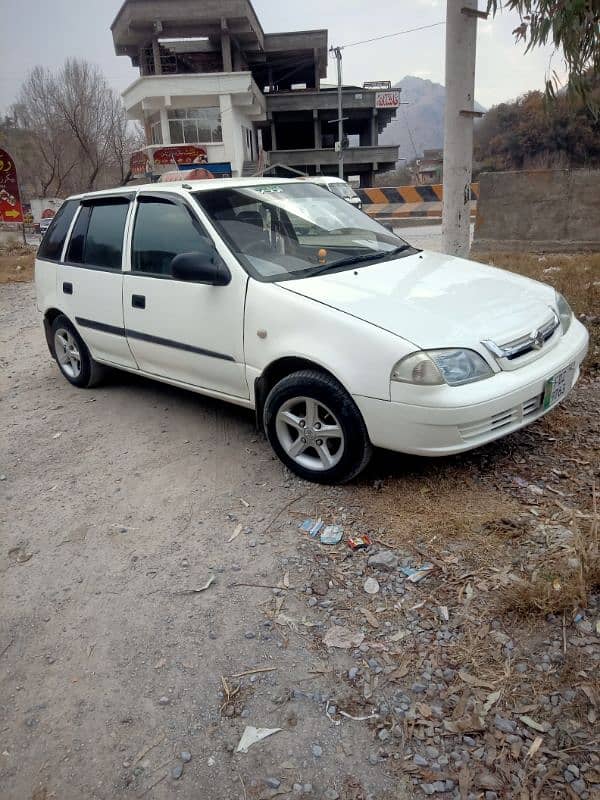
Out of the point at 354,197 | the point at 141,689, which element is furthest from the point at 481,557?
the point at 354,197

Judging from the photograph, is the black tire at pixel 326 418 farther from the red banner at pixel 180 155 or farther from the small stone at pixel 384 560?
the red banner at pixel 180 155

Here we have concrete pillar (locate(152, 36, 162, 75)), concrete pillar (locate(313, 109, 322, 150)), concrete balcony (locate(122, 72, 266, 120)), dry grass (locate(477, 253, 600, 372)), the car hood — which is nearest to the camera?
the car hood

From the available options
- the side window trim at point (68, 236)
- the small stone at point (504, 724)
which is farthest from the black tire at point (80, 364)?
the small stone at point (504, 724)

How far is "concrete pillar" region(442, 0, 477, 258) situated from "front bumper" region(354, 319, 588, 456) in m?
3.39

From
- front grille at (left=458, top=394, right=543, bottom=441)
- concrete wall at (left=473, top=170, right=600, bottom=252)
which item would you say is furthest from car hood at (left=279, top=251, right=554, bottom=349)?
concrete wall at (left=473, top=170, right=600, bottom=252)

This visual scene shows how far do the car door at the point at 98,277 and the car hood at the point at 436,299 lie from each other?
1.77 metres

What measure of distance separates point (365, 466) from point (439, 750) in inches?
66.9

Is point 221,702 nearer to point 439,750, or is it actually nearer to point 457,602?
point 439,750

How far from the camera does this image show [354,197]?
17359 millimetres

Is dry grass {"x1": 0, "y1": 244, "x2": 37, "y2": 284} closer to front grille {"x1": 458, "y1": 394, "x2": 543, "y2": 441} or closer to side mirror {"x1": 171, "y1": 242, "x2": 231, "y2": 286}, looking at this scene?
side mirror {"x1": 171, "y1": 242, "x2": 231, "y2": 286}

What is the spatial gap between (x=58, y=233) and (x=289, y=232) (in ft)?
8.24

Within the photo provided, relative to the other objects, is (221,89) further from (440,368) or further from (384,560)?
(384,560)

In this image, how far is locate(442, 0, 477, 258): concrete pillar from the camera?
226 inches

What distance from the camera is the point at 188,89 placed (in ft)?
135
